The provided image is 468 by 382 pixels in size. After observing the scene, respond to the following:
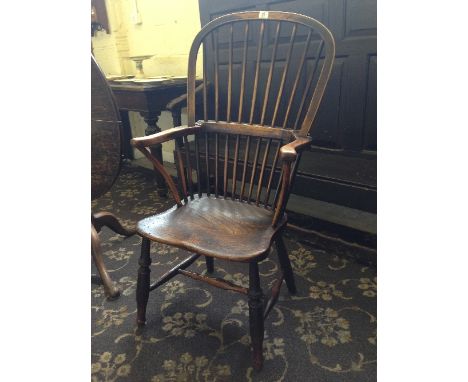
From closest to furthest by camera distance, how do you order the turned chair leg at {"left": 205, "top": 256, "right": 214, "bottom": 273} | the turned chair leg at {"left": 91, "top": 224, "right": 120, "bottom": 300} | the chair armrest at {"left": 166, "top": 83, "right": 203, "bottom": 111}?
1. the turned chair leg at {"left": 91, "top": 224, "right": 120, "bottom": 300}
2. the turned chair leg at {"left": 205, "top": 256, "right": 214, "bottom": 273}
3. the chair armrest at {"left": 166, "top": 83, "right": 203, "bottom": 111}

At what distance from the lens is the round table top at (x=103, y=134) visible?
4.89 feet

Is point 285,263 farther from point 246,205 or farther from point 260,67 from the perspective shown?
point 260,67

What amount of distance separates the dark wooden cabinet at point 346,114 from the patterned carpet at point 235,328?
1.38ft

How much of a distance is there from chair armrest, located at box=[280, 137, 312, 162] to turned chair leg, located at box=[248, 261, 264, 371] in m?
0.35

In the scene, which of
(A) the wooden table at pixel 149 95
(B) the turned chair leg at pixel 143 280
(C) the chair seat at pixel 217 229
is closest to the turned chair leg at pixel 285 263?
(C) the chair seat at pixel 217 229

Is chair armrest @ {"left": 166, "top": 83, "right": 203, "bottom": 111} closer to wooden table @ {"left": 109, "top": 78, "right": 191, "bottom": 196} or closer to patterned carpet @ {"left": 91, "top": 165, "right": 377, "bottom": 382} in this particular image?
wooden table @ {"left": 109, "top": 78, "right": 191, "bottom": 196}

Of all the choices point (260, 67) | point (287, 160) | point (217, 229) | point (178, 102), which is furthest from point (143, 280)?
point (260, 67)

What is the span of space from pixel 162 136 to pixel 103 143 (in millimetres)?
410

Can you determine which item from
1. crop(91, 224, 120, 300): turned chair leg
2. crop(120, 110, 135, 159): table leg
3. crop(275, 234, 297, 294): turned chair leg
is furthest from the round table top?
crop(120, 110, 135, 159): table leg

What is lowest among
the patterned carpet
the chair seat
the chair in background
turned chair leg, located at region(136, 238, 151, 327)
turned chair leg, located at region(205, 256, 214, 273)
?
the patterned carpet

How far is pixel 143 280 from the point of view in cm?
139

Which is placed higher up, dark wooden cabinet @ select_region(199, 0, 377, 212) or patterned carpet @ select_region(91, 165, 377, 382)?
dark wooden cabinet @ select_region(199, 0, 377, 212)

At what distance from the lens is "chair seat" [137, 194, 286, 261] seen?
1.13m
